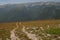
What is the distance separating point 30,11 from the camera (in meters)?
3.29

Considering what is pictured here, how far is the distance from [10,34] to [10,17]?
394 millimetres

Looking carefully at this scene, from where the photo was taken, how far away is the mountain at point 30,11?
10.6ft

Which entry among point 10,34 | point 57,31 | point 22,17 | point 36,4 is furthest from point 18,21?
point 57,31

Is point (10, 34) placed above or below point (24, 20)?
below

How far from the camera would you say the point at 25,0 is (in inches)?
130

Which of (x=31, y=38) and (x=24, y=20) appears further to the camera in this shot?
(x=24, y=20)

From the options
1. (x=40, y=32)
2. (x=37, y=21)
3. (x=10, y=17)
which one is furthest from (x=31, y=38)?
(x=10, y=17)

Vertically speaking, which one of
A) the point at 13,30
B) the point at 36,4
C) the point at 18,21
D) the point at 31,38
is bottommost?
the point at 31,38

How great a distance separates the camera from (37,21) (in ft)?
10.6

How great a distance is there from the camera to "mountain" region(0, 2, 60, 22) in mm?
3232

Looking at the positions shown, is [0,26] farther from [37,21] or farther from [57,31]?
[57,31]

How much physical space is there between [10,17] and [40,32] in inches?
28.7

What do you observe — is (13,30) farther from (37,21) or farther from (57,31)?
(57,31)

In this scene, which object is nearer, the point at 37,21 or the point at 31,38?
the point at 31,38
